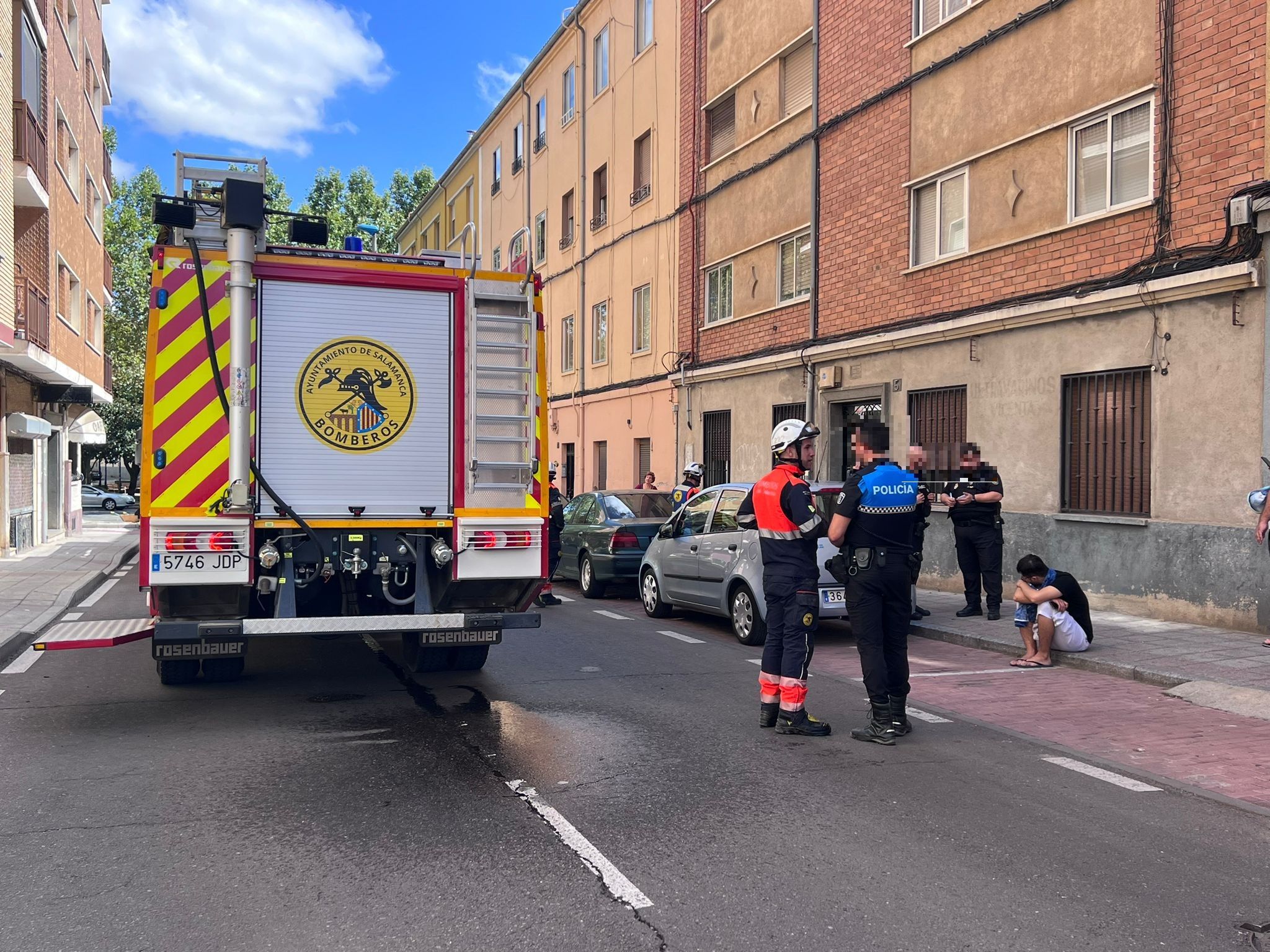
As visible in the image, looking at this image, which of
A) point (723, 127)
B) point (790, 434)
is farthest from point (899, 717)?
point (723, 127)

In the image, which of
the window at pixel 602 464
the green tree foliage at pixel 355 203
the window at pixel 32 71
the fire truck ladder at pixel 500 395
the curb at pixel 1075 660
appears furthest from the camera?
the green tree foliage at pixel 355 203

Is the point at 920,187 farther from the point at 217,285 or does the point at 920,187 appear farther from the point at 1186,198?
the point at 217,285

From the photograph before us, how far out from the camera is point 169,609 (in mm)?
6301

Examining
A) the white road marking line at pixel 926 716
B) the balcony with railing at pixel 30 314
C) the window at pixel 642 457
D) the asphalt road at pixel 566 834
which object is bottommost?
the white road marking line at pixel 926 716

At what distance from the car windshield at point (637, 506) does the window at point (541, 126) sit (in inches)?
700

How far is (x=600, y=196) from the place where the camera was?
25.4m

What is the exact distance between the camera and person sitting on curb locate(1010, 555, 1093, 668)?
8508 mm

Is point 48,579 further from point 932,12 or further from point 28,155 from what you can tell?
point 932,12

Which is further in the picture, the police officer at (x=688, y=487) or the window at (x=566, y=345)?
the window at (x=566, y=345)

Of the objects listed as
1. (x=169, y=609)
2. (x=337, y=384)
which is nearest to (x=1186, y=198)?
(x=337, y=384)

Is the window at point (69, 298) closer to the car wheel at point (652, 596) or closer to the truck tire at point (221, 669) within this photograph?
the car wheel at point (652, 596)

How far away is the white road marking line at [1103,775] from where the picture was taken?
205 inches

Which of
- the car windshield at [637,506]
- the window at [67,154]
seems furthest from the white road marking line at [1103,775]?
the window at [67,154]

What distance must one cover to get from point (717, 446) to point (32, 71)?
14.1 m
